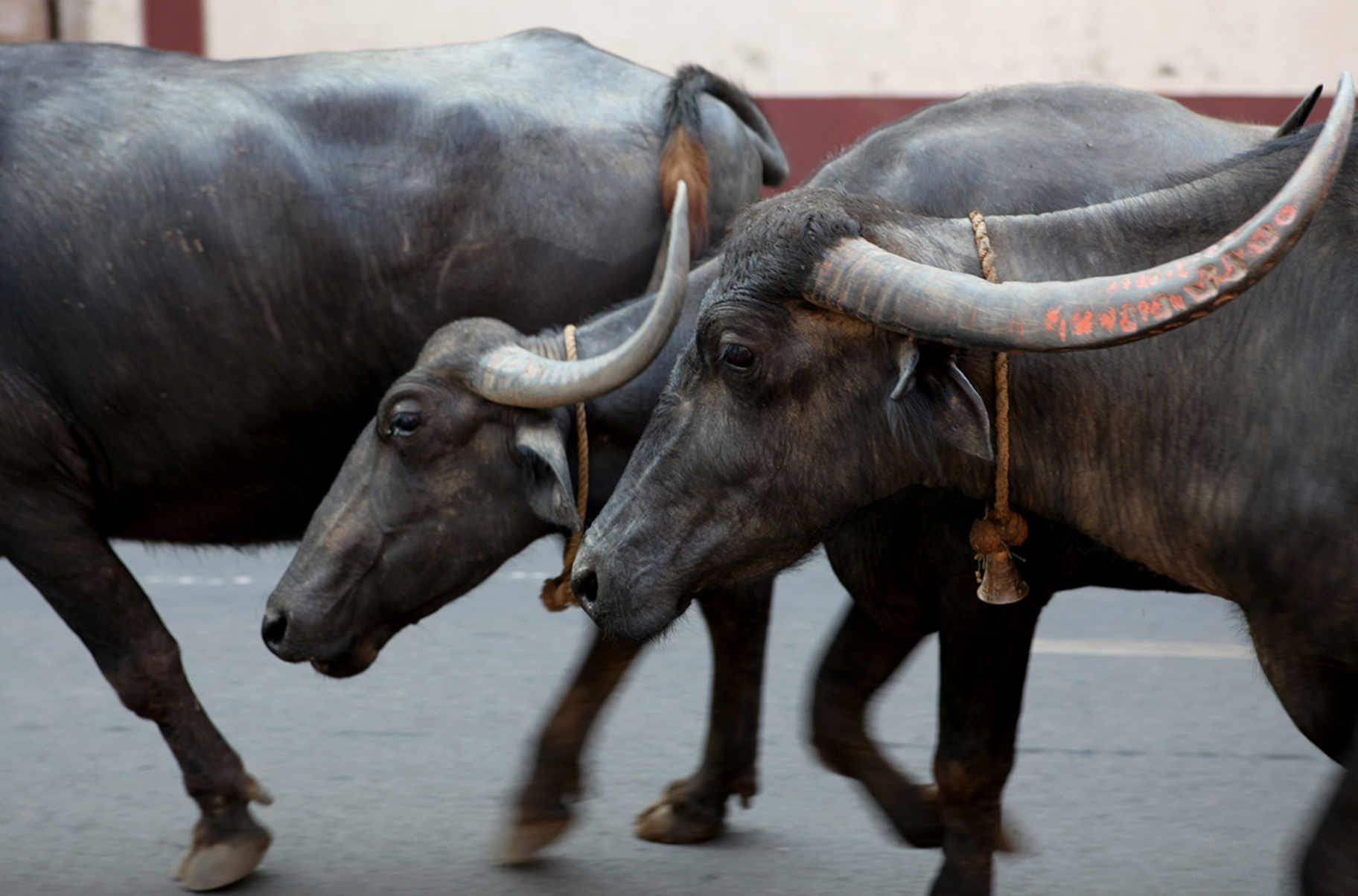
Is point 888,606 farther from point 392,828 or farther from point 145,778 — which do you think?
point 145,778

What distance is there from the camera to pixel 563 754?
4.25m

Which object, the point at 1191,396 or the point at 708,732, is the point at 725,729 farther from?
the point at 1191,396

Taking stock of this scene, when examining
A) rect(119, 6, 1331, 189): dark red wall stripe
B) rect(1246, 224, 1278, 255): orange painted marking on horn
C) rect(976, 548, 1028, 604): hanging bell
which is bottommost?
rect(119, 6, 1331, 189): dark red wall stripe

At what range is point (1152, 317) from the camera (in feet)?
8.30

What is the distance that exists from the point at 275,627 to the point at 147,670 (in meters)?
0.42

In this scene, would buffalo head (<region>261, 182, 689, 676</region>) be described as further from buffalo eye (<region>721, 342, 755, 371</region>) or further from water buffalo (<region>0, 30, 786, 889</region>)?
buffalo eye (<region>721, 342, 755, 371</region>)

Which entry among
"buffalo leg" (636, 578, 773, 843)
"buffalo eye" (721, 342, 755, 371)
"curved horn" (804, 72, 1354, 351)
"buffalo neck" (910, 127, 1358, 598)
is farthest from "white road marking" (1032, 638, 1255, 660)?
"curved horn" (804, 72, 1354, 351)

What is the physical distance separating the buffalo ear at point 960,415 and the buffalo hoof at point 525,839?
1.85 m

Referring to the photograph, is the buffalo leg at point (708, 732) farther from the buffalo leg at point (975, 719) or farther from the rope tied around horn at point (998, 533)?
the rope tied around horn at point (998, 533)

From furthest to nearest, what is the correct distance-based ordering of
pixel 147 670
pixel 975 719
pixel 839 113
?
pixel 839 113
pixel 147 670
pixel 975 719

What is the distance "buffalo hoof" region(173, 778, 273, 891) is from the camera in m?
4.00

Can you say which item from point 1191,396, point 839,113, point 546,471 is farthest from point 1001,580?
point 839,113

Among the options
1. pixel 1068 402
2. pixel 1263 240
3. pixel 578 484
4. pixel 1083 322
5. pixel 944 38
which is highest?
pixel 1263 240

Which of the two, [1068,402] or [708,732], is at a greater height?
[1068,402]
